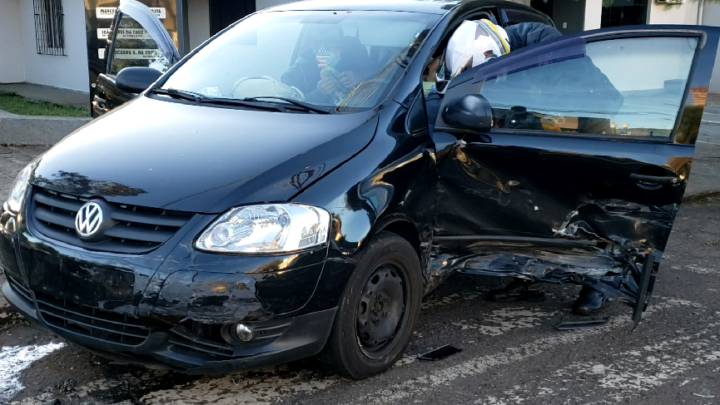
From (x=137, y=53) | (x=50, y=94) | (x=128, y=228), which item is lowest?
(x=50, y=94)

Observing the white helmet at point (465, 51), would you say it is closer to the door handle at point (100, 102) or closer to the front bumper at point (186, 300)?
the front bumper at point (186, 300)

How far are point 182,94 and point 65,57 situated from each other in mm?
13560

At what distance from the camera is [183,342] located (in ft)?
10.5

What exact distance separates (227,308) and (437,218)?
135 cm

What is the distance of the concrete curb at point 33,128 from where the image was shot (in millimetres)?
8930

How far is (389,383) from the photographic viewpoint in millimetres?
3740

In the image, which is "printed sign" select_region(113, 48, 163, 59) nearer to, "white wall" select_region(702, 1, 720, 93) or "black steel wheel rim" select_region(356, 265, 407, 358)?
"black steel wheel rim" select_region(356, 265, 407, 358)

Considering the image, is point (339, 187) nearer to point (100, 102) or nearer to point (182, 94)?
point (182, 94)

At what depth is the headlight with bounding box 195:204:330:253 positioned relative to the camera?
3.14 m

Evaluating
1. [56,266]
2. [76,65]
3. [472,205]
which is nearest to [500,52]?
[472,205]

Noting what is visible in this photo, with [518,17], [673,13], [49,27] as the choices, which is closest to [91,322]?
[518,17]

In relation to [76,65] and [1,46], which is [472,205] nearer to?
[76,65]

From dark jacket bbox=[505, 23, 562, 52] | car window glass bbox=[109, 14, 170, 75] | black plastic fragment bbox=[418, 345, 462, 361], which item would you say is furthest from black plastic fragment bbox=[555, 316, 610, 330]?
car window glass bbox=[109, 14, 170, 75]

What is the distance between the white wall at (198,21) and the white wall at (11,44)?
4790 millimetres
